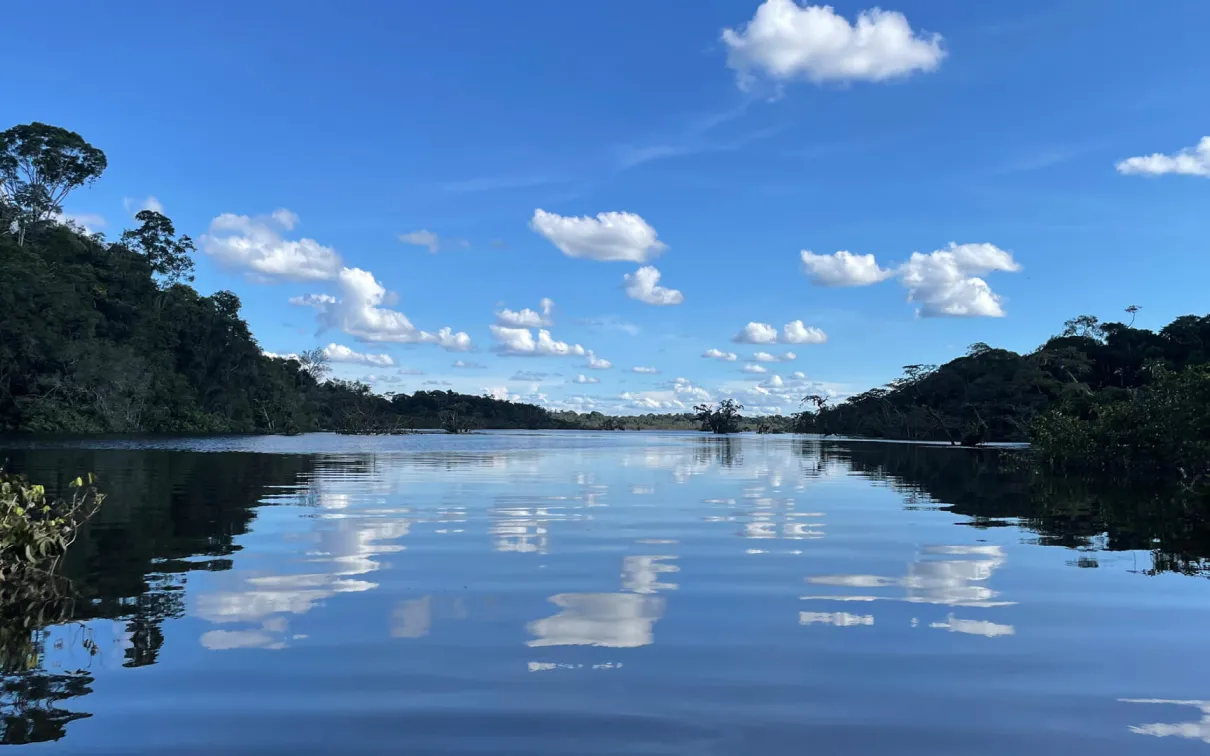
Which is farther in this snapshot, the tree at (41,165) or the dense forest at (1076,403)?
the tree at (41,165)

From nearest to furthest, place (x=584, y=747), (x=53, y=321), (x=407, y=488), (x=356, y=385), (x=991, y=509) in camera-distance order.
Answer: (x=584, y=747), (x=991, y=509), (x=407, y=488), (x=53, y=321), (x=356, y=385)

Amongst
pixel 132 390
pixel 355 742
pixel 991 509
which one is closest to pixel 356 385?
pixel 132 390

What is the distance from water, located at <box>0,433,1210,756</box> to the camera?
5168 mm

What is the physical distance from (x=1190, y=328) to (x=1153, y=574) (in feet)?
238

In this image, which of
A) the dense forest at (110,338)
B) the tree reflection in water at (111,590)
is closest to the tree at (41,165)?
the dense forest at (110,338)

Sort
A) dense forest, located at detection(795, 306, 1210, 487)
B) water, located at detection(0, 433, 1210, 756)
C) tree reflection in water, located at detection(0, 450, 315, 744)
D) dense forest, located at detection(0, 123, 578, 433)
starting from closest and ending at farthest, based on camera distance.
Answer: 1. water, located at detection(0, 433, 1210, 756)
2. tree reflection in water, located at detection(0, 450, 315, 744)
3. dense forest, located at detection(795, 306, 1210, 487)
4. dense forest, located at detection(0, 123, 578, 433)

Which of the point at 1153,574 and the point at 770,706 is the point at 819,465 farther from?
the point at 770,706

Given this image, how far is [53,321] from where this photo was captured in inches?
2657

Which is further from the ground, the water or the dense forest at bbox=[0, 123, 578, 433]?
the dense forest at bbox=[0, 123, 578, 433]

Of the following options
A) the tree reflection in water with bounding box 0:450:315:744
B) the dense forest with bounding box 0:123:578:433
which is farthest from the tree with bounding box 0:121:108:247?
the tree reflection in water with bounding box 0:450:315:744

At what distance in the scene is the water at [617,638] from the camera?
5168 mm

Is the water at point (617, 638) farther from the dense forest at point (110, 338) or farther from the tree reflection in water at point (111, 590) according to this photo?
the dense forest at point (110, 338)

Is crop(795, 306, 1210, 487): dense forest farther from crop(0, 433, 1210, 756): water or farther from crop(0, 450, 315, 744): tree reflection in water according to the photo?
crop(0, 450, 315, 744): tree reflection in water

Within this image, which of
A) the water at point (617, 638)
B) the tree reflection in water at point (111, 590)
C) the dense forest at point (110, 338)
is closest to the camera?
the water at point (617, 638)
